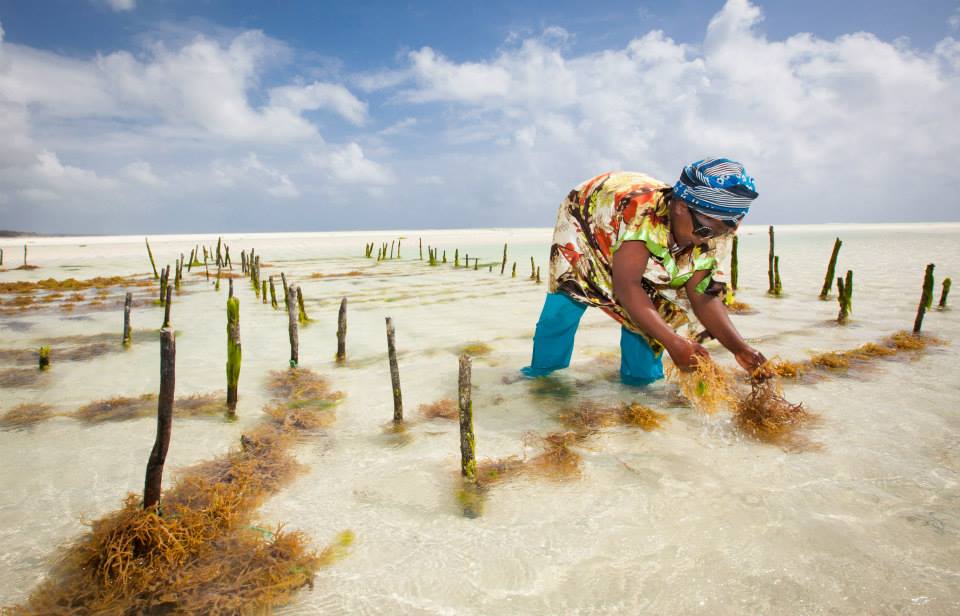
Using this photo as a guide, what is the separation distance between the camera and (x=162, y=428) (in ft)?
9.18

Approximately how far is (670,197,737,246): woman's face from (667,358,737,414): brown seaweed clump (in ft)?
2.80

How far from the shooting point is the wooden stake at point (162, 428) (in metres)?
2.68

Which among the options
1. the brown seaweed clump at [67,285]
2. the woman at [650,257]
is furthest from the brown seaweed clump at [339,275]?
the woman at [650,257]

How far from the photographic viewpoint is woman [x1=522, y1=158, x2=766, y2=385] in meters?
3.19

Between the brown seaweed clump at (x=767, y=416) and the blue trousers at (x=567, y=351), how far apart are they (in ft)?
3.56

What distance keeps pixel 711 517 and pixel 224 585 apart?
2570 mm

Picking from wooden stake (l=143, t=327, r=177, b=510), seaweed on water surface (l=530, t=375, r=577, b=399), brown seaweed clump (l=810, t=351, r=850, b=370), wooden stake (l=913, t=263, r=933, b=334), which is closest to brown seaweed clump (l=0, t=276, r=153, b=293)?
wooden stake (l=143, t=327, r=177, b=510)

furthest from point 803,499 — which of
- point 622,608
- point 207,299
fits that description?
point 207,299

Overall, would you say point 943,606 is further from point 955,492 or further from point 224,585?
point 224,585

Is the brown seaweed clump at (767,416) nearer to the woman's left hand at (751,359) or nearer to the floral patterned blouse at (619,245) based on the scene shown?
the woman's left hand at (751,359)

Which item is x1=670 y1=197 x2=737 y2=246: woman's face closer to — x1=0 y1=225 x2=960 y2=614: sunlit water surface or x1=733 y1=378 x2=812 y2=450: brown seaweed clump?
x1=733 y1=378 x2=812 y2=450: brown seaweed clump

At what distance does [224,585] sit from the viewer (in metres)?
2.34

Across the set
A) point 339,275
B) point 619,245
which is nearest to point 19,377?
point 619,245

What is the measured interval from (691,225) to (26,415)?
18.7ft
